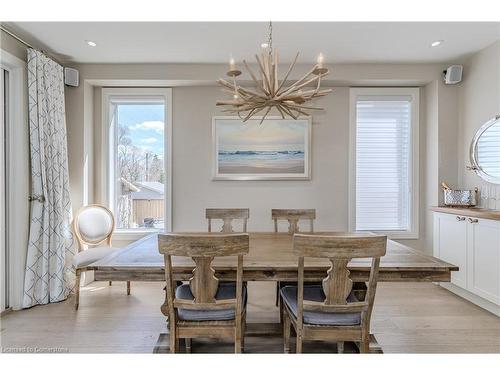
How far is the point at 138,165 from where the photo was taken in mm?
3908

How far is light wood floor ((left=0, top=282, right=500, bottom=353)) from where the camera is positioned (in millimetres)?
2250

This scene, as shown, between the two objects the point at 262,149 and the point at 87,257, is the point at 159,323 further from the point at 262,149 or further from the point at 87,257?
the point at 262,149

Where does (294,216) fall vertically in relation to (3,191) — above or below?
below

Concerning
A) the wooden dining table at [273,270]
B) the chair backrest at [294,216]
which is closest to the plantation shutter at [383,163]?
the chair backrest at [294,216]

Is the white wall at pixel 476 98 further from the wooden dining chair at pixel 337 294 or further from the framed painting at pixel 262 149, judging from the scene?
the wooden dining chair at pixel 337 294

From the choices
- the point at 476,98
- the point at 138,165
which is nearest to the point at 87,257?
the point at 138,165

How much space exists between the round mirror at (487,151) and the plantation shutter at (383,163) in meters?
0.74

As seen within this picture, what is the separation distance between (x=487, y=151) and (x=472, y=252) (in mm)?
1084

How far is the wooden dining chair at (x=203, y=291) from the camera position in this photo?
150 cm

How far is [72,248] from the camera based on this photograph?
3293mm

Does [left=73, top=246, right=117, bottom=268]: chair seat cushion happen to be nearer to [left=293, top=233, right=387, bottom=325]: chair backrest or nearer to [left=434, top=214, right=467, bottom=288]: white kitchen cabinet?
[left=293, top=233, right=387, bottom=325]: chair backrest
